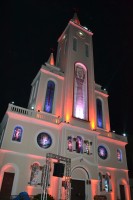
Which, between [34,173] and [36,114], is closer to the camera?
[34,173]

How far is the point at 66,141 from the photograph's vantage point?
21406mm

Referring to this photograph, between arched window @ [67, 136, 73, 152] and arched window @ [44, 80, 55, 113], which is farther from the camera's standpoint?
arched window @ [44, 80, 55, 113]

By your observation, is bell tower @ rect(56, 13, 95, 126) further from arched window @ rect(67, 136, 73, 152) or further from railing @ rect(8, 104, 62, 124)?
arched window @ rect(67, 136, 73, 152)

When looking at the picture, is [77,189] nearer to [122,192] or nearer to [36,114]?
[122,192]

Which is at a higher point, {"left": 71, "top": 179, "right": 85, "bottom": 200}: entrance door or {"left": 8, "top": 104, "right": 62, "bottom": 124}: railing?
{"left": 8, "top": 104, "right": 62, "bottom": 124}: railing

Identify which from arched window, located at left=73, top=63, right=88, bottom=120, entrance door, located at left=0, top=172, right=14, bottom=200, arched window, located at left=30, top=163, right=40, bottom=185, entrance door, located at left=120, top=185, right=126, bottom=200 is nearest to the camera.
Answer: entrance door, located at left=0, top=172, right=14, bottom=200

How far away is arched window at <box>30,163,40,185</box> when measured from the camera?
60.4ft

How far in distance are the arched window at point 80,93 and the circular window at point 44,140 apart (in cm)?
523

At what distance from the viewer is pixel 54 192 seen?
18.8 m

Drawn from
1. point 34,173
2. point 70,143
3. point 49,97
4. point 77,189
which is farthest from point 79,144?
point 49,97

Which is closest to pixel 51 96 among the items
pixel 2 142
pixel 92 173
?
pixel 2 142

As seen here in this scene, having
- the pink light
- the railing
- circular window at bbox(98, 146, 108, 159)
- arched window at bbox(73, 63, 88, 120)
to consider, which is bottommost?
circular window at bbox(98, 146, 108, 159)

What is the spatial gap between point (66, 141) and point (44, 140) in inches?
106

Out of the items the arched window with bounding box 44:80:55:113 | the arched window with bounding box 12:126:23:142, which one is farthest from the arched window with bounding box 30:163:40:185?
the arched window with bounding box 44:80:55:113
